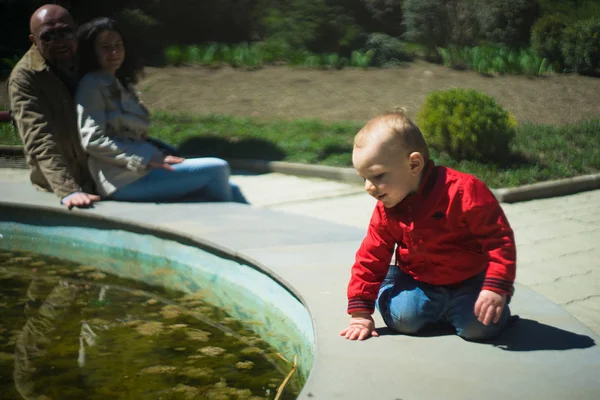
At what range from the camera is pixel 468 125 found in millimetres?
8125

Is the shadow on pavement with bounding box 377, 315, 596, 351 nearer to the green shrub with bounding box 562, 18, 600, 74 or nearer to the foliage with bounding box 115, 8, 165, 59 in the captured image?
the green shrub with bounding box 562, 18, 600, 74

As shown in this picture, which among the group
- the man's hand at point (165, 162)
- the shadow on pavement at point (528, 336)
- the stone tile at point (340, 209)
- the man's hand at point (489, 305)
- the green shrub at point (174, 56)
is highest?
the man's hand at point (489, 305)

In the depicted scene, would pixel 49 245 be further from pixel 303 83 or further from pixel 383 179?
pixel 303 83

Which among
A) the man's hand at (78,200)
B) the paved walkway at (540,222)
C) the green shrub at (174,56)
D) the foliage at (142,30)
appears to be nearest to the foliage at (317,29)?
the green shrub at (174,56)

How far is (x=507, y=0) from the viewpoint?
18.4 metres

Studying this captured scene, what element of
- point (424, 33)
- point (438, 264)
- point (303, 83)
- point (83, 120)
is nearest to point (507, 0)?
point (424, 33)

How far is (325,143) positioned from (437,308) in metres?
6.45

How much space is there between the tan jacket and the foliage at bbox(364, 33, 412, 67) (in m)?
10.6

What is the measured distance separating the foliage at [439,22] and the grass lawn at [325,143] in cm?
709

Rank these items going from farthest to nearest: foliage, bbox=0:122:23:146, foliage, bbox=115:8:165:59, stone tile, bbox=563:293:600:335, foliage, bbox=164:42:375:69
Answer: foliage, bbox=115:8:165:59 < foliage, bbox=164:42:375:69 < foliage, bbox=0:122:23:146 < stone tile, bbox=563:293:600:335

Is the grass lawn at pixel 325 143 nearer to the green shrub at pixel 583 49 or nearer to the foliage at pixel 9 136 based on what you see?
the foliage at pixel 9 136

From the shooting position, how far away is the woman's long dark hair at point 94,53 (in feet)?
18.6

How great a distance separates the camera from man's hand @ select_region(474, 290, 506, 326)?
9.36 ft

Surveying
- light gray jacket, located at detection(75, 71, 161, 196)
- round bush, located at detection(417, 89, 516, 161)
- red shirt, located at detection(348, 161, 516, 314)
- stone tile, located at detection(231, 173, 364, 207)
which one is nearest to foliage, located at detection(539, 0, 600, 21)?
round bush, located at detection(417, 89, 516, 161)
